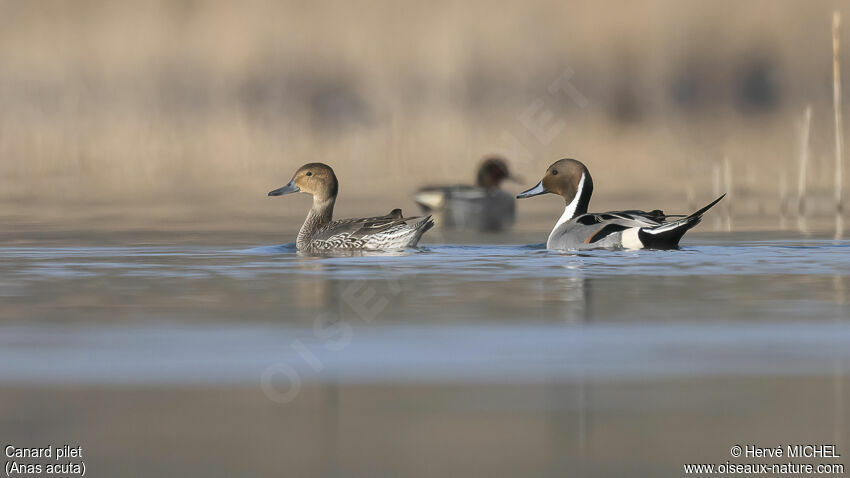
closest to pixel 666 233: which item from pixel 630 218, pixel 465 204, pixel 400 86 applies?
pixel 630 218

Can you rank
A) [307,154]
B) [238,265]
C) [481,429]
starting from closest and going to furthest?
[481,429] < [238,265] < [307,154]

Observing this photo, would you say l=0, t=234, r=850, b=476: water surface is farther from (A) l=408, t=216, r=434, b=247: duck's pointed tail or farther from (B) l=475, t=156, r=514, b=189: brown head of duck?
(B) l=475, t=156, r=514, b=189: brown head of duck

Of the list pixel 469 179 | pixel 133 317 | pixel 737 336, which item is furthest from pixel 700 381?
pixel 469 179

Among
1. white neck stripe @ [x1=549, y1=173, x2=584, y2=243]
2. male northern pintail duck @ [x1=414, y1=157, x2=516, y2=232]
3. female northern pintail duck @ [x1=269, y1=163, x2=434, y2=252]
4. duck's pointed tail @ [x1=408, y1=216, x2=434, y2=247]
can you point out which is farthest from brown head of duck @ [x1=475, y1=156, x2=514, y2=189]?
duck's pointed tail @ [x1=408, y1=216, x2=434, y2=247]

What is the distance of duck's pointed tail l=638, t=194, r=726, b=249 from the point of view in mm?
12055

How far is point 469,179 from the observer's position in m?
23.8

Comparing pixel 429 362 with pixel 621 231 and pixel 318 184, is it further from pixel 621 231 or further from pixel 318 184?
pixel 318 184

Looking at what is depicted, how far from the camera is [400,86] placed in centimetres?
3116

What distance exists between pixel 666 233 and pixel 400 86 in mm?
19335

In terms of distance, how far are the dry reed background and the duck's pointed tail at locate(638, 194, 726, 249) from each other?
11.7 meters

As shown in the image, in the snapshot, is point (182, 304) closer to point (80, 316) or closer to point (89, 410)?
point (80, 316)

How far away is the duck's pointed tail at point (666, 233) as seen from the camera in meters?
12.1

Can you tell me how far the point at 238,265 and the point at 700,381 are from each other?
5.67 metres

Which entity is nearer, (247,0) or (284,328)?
(284,328)
